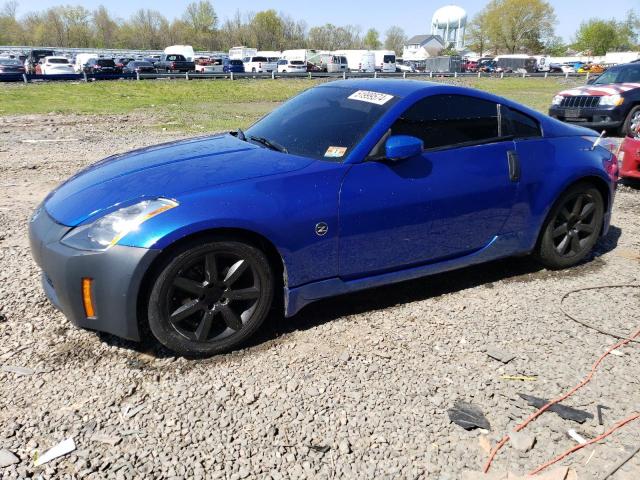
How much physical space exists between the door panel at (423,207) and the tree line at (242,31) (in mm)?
114039

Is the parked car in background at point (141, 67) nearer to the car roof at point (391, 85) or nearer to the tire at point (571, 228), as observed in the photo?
the car roof at point (391, 85)

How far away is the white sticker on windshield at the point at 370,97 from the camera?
3878mm

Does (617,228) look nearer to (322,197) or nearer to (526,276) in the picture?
(526,276)

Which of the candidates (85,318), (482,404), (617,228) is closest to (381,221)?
(482,404)

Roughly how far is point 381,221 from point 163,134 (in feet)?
31.8

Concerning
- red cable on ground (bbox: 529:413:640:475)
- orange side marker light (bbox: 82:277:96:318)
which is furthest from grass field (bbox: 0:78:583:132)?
red cable on ground (bbox: 529:413:640:475)

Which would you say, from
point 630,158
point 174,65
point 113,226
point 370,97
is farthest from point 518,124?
point 174,65

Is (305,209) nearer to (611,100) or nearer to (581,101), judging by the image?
(611,100)

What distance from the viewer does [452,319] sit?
3863 millimetres

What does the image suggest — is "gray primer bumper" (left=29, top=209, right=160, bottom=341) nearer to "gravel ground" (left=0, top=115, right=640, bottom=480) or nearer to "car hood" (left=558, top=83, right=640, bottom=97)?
"gravel ground" (left=0, top=115, right=640, bottom=480)

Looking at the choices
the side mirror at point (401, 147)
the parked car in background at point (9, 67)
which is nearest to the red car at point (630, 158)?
the side mirror at point (401, 147)

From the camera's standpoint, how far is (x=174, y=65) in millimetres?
41594

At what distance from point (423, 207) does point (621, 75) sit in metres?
12.3

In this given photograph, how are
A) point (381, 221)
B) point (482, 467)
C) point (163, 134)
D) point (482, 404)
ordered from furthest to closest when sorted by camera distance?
point (163, 134), point (381, 221), point (482, 404), point (482, 467)
